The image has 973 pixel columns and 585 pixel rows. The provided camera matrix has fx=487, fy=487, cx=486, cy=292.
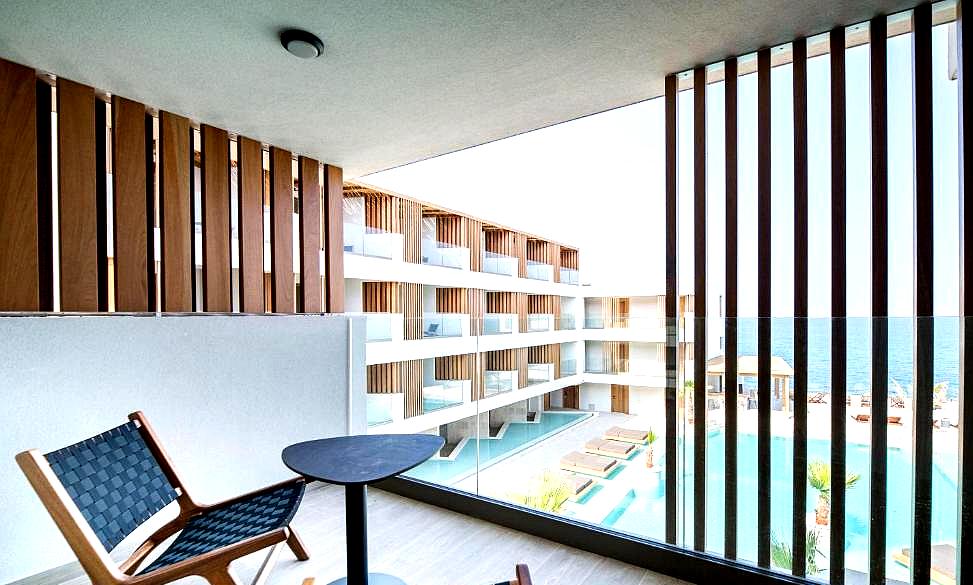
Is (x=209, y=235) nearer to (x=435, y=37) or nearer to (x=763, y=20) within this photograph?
(x=435, y=37)

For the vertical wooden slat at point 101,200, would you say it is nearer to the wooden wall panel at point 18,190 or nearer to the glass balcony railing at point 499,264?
the wooden wall panel at point 18,190

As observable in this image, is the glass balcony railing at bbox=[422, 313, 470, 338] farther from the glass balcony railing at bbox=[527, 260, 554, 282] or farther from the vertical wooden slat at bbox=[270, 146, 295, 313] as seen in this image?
the glass balcony railing at bbox=[527, 260, 554, 282]

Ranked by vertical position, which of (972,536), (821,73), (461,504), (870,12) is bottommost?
(461,504)

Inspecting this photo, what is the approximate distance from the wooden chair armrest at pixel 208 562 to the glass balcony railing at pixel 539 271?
1798 centimetres

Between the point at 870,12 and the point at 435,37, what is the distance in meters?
1.92

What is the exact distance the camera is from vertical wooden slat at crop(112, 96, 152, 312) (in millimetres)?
2828

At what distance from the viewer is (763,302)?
2.47m

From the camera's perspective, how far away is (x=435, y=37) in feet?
7.39

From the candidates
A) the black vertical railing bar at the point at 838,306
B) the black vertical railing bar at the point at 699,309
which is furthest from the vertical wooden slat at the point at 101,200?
the black vertical railing bar at the point at 838,306

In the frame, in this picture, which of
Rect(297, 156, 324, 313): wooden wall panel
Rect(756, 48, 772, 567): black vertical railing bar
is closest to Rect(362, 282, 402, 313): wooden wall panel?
Rect(297, 156, 324, 313): wooden wall panel

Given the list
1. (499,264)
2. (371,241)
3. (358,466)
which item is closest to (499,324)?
(358,466)

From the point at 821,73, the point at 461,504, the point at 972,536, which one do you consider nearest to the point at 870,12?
the point at 821,73

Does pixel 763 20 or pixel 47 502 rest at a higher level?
pixel 763 20

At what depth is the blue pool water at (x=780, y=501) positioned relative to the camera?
1.95m
